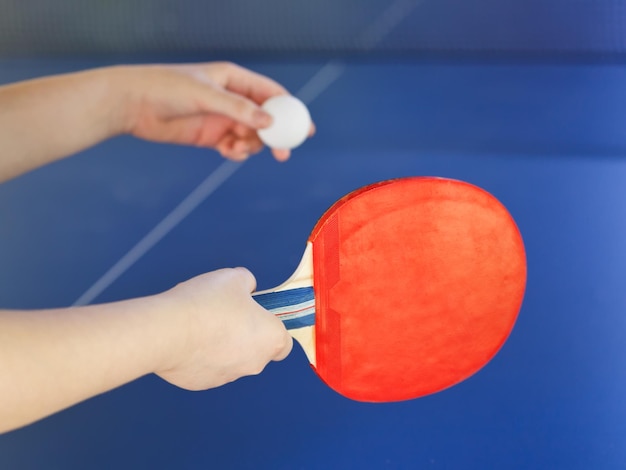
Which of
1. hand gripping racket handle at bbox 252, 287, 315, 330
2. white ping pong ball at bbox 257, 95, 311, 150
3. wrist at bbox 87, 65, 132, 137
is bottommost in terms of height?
hand gripping racket handle at bbox 252, 287, 315, 330

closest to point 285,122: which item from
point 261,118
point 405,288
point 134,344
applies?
point 261,118

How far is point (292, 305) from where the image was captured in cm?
82

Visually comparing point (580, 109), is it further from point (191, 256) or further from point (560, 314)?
point (191, 256)

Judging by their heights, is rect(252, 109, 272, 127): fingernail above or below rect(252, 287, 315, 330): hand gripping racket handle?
above

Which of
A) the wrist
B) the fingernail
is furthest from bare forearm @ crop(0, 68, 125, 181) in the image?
the fingernail

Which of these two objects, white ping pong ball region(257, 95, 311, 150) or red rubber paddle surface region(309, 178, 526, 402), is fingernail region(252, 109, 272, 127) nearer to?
white ping pong ball region(257, 95, 311, 150)

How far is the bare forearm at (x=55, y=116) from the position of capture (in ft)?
2.71

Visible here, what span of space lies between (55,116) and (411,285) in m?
0.54

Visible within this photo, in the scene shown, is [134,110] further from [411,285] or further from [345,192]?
[411,285]

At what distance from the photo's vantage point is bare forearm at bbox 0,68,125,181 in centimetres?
83

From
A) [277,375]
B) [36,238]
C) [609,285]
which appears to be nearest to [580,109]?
[609,285]

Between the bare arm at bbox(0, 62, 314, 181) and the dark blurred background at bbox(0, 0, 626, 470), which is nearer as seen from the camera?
the bare arm at bbox(0, 62, 314, 181)

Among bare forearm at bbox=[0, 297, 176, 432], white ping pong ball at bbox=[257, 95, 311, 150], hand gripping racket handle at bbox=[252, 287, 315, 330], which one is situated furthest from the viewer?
white ping pong ball at bbox=[257, 95, 311, 150]

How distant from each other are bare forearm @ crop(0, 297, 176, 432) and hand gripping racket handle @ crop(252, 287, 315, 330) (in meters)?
0.22
